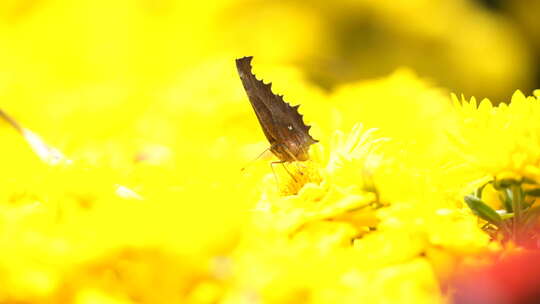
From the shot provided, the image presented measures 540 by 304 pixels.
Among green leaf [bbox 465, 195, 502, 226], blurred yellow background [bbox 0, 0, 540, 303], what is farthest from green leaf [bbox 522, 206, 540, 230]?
blurred yellow background [bbox 0, 0, 540, 303]

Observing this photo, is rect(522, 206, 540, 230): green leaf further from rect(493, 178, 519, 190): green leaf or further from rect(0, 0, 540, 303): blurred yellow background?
rect(0, 0, 540, 303): blurred yellow background

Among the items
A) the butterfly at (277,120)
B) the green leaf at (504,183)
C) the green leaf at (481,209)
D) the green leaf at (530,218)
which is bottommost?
the green leaf at (530,218)

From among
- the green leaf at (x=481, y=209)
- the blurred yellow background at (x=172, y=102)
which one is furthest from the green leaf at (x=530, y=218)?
the blurred yellow background at (x=172, y=102)

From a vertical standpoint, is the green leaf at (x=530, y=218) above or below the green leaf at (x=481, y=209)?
below

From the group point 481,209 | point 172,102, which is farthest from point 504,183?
point 172,102

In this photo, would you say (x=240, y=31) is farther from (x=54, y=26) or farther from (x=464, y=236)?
(x=464, y=236)

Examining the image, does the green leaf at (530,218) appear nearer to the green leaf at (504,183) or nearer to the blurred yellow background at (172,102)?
the green leaf at (504,183)
